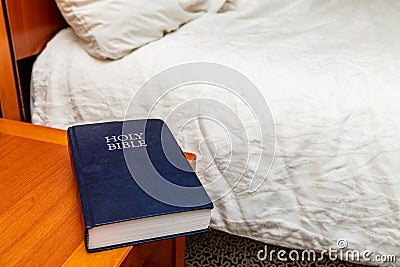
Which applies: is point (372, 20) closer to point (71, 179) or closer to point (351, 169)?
point (351, 169)

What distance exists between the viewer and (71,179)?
65 cm

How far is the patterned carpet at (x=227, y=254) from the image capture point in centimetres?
111

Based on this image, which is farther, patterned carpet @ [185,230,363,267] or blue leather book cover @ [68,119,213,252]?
patterned carpet @ [185,230,363,267]

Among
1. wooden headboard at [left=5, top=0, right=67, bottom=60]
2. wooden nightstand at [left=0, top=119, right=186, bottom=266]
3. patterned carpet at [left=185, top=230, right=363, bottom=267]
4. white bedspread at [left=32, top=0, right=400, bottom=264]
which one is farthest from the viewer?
Result: patterned carpet at [left=185, top=230, right=363, bottom=267]

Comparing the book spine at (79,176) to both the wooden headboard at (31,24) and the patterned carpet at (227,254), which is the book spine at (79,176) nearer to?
the wooden headboard at (31,24)

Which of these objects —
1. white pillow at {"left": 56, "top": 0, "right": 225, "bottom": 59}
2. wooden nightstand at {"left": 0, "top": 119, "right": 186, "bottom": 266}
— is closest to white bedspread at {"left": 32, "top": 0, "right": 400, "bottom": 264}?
white pillow at {"left": 56, "top": 0, "right": 225, "bottom": 59}

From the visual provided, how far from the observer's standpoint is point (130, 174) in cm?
60

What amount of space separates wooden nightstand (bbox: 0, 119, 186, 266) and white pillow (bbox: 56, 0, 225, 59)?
0.26m

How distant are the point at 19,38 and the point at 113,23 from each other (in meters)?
0.21

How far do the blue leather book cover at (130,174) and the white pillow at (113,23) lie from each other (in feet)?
0.98

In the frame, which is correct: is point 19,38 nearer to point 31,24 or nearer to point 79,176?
point 31,24

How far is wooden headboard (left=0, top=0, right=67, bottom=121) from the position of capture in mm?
890

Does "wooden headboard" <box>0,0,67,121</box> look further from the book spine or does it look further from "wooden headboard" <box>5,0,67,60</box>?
the book spine

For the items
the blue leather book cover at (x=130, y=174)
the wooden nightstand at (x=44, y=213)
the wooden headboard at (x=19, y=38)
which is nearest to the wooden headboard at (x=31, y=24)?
the wooden headboard at (x=19, y=38)
